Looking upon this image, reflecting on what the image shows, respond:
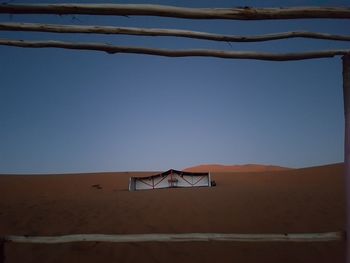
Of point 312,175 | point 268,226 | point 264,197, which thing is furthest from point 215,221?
point 312,175

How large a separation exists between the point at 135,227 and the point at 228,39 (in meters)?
5.93

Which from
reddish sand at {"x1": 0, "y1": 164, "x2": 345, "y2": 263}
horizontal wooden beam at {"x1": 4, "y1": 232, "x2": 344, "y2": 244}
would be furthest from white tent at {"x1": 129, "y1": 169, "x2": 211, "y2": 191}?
horizontal wooden beam at {"x1": 4, "y1": 232, "x2": 344, "y2": 244}

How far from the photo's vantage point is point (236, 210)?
9.77m

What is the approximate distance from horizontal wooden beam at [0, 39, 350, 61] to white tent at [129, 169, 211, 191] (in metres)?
17.8

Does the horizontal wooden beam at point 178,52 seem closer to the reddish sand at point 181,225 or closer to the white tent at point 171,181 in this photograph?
the reddish sand at point 181,225

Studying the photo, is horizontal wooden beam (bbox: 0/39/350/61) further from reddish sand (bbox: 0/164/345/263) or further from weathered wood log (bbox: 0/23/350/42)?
reddish sand (bbox: 0/164/345/263)

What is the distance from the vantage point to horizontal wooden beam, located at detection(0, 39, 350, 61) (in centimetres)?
300

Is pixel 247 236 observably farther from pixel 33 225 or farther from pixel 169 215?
pixel 33 225

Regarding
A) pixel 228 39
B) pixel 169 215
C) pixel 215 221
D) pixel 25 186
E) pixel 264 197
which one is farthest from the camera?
pixel 25 186

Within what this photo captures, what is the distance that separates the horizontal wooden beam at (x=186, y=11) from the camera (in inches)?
96.0

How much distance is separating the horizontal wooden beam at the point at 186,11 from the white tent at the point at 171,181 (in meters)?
18.5

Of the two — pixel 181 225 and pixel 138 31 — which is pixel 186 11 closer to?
pixel 138 31

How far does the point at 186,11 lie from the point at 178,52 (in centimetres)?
71

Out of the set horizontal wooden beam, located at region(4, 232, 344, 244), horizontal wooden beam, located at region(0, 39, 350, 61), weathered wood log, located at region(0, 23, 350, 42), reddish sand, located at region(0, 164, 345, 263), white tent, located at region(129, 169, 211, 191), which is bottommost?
reddish sand, located at region(0, 164, 345, 263)
